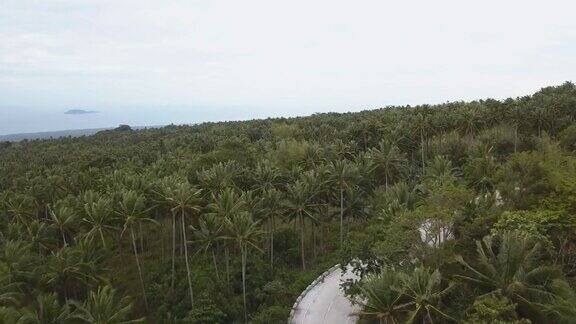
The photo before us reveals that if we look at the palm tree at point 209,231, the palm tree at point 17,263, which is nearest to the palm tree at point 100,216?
the palm tree at point 17,263

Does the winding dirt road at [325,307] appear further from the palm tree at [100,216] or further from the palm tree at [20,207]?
the palm tree at [20,207]

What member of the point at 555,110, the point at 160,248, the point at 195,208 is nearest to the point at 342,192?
the point at 195,208

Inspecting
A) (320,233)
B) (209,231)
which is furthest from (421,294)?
(320,233)

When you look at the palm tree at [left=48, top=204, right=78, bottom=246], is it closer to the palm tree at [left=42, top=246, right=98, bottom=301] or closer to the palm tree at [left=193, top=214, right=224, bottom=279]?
the palm tree at [left=42, top=246, right=98, bottom=301]

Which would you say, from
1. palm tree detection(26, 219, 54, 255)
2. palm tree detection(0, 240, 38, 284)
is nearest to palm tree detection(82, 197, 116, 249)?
palm tree detection(0, 240, 38, 284)

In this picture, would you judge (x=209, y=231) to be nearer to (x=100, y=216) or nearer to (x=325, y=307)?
(x=100, y=216)

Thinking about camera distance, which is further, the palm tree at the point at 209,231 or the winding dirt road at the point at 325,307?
the palm tree at the point at 209,231

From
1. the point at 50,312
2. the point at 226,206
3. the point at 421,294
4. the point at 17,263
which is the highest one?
the point at 226,206
